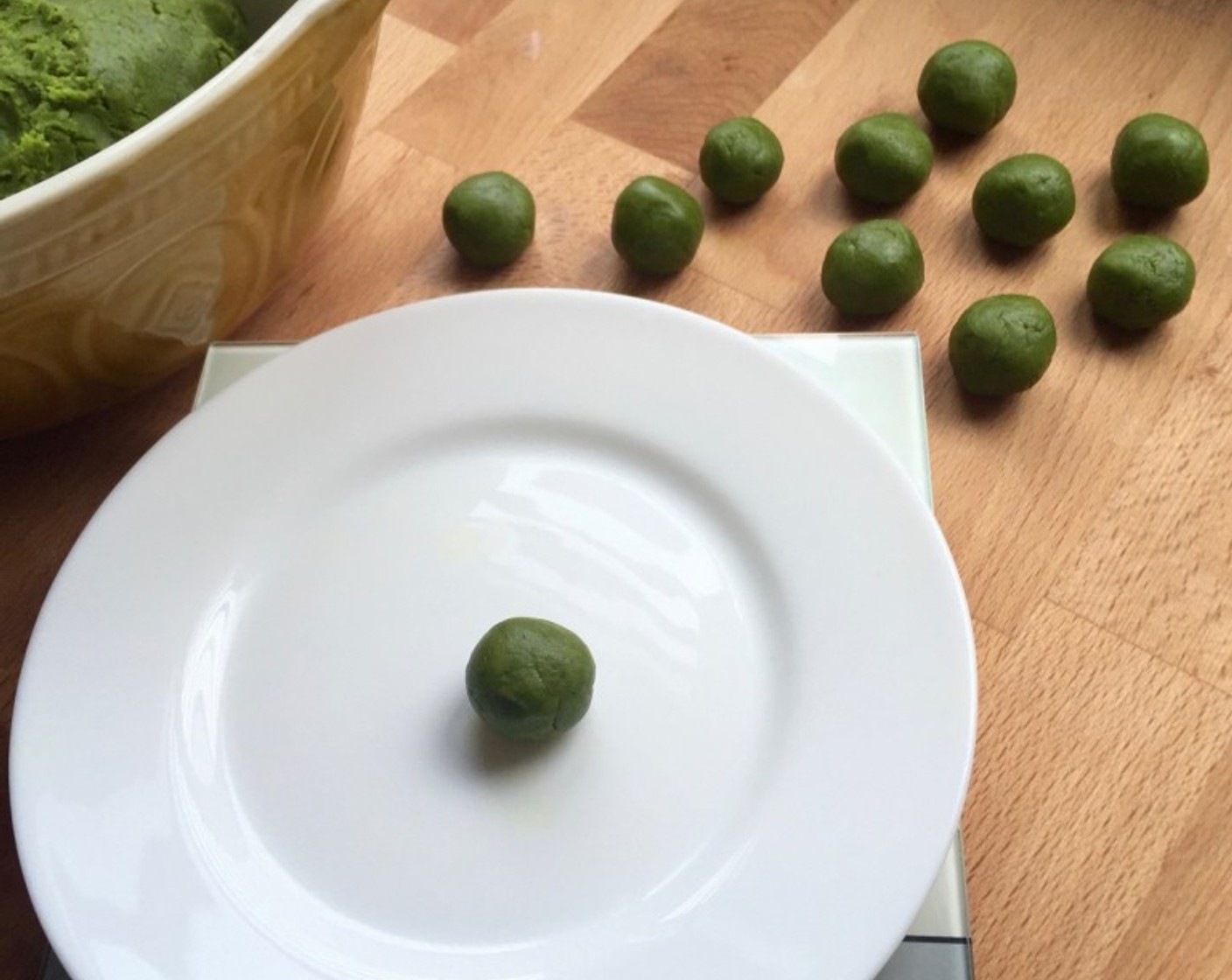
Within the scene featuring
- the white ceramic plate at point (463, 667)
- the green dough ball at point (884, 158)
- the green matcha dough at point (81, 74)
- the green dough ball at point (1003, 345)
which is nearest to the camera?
the white ceramic plate at point (463, 667)

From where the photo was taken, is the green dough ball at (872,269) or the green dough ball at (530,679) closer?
the green dough ball at (530,679)

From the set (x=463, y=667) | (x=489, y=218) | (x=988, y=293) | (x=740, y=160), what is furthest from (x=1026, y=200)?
(x=463, y=667)

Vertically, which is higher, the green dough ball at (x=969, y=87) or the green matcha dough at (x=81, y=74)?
the green matcha dough at (x=81, y=74)

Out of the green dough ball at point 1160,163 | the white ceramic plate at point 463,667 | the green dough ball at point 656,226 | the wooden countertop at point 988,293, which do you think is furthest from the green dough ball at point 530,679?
the green dough ball at point 1160,163

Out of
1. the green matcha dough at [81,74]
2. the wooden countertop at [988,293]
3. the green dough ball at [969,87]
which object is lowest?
the wooden countertop at [988,293]

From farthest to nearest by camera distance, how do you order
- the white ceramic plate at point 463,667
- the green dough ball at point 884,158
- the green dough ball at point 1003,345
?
the green dough ball at point 884,158
the green dough ball at point 1003,345
the white ceramic plate at point 463,667

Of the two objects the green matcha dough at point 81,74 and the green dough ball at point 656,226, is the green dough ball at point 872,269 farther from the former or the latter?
the green matcha dough at point 81,74

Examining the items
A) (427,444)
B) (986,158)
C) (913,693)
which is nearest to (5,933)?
(427,444)

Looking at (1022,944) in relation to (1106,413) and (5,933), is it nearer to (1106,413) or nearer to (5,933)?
(1106,413)
